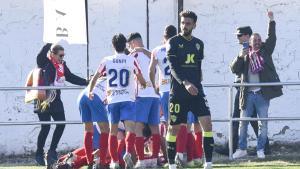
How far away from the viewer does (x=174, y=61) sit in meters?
13.6

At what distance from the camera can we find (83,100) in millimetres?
14750

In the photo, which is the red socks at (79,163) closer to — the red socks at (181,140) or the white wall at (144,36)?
the red socks at (181,140)

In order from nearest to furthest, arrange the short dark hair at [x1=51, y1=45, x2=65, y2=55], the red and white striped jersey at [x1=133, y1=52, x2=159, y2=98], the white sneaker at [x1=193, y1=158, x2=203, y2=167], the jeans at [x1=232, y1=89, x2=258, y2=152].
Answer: the white sneaker at [x1=193, y1=158, x2=203, y2=167] → the red and white striped jersey at [x1=133, y1=52, x2=159, y2=98] → the short dark hair at [x1=51, y1=45, x2=65, y2=55] → the jeans at [x1=232, y1=89, x2=258, y2=152]

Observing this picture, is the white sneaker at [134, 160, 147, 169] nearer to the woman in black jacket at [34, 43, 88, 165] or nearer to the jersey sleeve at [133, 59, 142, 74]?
the jersey sleeve at [133, 59, 142, 74]

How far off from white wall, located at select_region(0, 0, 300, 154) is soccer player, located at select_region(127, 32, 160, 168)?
342 cm

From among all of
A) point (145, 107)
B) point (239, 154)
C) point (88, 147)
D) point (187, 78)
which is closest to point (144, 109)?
point (145, 107)

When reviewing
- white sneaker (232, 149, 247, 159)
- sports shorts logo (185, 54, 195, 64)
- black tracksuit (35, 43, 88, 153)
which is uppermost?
sports shorts logo (185, 54, 195, 64)

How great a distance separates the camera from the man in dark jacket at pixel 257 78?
16219mm

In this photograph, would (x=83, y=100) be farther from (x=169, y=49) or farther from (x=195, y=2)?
(x=195, y=2)

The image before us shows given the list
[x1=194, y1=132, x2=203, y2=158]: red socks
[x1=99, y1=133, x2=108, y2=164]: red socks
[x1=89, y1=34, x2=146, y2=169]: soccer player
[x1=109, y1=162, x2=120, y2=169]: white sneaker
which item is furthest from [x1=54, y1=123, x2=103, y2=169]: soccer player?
[x1=194, y1=132, x2=203, y2=158]: red socks

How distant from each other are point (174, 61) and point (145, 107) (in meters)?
1.73

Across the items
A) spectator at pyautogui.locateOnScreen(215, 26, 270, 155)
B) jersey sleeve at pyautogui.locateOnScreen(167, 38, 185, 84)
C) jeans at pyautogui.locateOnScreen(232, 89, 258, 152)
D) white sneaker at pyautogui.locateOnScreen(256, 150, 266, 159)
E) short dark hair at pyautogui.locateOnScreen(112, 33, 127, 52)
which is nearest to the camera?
jersey sleeve at pyautogui.locateOnScreen(167, 38, 185, 84)

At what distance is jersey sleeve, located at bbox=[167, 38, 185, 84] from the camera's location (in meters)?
13.5

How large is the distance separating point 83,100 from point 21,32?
468 cm
